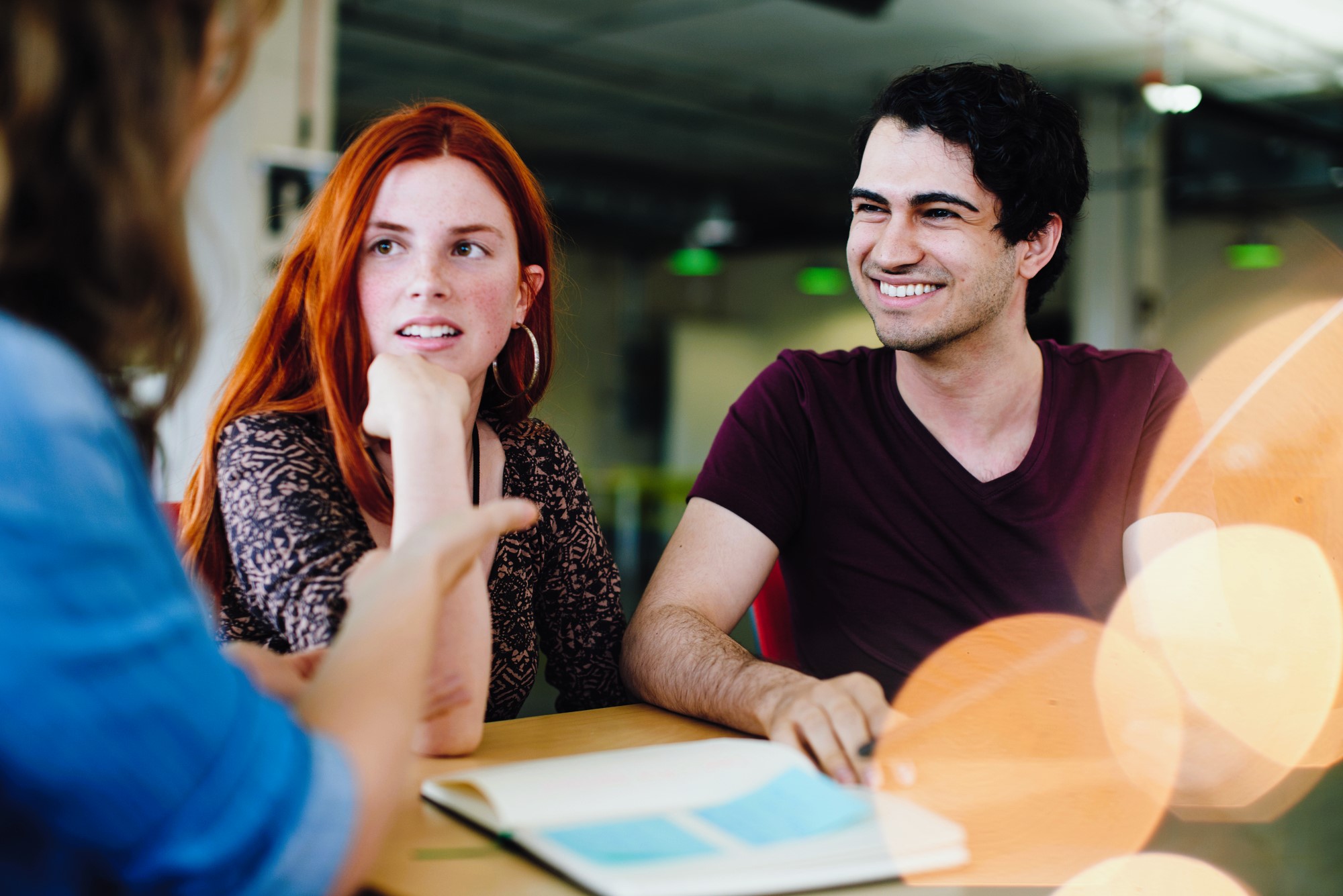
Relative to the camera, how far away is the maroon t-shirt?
5.67 feet

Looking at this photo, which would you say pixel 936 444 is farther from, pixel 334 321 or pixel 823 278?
pixel 823 278

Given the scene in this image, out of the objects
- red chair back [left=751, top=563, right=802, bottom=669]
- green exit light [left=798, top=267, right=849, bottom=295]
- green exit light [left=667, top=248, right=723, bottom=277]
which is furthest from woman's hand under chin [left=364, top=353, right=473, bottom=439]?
green exit light [left=667, top=248, right=723, bottom=277]

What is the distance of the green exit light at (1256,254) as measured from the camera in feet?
33.6

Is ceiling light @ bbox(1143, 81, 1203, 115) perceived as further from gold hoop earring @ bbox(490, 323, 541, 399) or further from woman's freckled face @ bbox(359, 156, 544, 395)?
woman's freckled face @ bbox(359, 156, 544, 395)

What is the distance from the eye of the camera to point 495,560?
60.7 inches

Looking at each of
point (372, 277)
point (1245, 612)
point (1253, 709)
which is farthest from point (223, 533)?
point (1245, 612)

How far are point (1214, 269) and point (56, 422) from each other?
12.6 meters

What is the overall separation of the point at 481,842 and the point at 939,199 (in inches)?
54.5

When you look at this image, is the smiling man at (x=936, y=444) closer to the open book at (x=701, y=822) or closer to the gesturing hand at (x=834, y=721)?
the gesturing hand at (x=834, y=721)

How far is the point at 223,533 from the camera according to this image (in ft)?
4.50

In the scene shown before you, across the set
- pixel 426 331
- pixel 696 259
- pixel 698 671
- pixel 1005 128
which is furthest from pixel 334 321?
pixel 696 259

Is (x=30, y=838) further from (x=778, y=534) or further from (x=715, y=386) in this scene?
(x=715, y=386)

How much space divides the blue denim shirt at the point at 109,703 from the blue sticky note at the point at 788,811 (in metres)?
0.34

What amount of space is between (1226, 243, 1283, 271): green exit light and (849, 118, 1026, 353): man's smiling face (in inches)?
387
